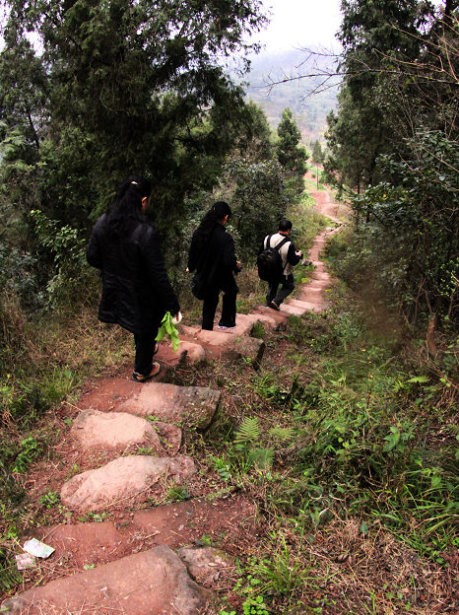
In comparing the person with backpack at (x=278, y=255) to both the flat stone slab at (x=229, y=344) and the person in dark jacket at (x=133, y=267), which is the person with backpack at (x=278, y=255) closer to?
the flat stone slab at (x=229, y=344)

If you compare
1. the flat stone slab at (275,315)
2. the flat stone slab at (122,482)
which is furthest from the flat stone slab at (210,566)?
the flat stone slab at (275,315)

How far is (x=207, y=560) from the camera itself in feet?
6.88

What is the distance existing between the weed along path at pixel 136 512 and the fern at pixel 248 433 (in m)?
0.29

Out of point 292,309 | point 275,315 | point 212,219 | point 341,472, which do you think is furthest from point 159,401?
point 292,309

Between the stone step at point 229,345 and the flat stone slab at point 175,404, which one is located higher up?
the stone step at point 229,345

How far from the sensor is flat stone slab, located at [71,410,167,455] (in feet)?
9.61

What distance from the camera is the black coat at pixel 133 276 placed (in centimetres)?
324

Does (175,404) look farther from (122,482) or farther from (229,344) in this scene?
(229,344)

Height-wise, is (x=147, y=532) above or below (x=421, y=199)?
below

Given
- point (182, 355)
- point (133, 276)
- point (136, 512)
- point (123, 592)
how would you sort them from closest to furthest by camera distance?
point (123, 592) → point (136, 512) → point (133, 276) → point (182, 355)

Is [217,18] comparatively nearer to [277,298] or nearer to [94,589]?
[277,298]

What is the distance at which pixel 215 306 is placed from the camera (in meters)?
5.20

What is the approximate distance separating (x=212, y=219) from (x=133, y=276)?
1515 millimetres

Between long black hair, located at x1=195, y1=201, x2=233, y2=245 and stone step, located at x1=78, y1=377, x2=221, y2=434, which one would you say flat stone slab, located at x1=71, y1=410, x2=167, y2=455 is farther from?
long black hair, located at x1=195, y1=201, x2=233, y2=245
